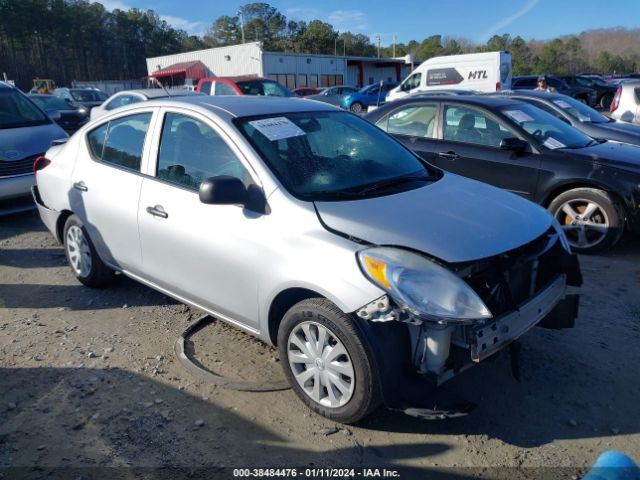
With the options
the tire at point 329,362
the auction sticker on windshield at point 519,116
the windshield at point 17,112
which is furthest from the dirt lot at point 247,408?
the windshield at point 17,112

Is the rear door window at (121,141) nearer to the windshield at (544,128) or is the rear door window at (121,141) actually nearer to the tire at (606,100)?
the windshield at (544,128)

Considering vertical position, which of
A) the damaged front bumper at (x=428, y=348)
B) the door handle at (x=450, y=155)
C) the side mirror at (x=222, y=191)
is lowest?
the damaged front bumper at (x=428, y=348)

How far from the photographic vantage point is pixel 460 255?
2.54 metres

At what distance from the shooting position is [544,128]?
6.01m

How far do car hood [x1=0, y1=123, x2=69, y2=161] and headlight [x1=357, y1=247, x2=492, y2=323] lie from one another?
20.0ft

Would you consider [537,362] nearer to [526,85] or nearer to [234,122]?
[234,122]

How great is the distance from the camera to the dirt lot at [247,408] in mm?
2594

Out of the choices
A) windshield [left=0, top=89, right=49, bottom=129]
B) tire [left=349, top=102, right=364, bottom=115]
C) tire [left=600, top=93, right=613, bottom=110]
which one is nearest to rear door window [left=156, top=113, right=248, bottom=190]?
windshield [left=0, top=89, right=49, bottom=129]

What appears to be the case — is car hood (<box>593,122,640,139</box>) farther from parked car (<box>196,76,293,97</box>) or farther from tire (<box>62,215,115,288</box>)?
parked car (<box>196,76,293,97</box>)

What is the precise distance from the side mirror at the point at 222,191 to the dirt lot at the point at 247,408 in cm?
118

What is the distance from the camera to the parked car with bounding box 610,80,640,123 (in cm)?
1099

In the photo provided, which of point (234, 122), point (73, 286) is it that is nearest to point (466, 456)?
point (234, 122)

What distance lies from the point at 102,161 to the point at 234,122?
1521 mm

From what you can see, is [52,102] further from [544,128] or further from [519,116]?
[544,128]
